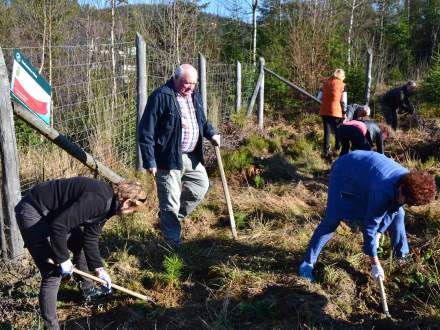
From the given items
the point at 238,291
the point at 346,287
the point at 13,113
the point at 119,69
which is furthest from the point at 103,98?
the point at 346,287

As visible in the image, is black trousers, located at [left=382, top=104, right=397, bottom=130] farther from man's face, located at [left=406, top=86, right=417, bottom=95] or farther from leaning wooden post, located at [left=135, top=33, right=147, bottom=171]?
leaning wooden post, located at [left=135, top=33, right=147, bottom=171]

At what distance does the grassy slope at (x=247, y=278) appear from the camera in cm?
355

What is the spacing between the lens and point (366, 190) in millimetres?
3617

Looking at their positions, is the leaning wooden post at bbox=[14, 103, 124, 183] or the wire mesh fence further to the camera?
the wire mesh fence

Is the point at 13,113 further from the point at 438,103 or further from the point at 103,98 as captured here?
the point at 438,103

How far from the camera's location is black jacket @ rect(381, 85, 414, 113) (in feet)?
31.1

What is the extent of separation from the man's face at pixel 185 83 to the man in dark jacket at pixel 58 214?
1341 millimetres

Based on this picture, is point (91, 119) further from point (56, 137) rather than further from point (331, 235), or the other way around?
point (331, 235)

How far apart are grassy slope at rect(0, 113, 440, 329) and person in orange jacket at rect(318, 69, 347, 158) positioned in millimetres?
2705

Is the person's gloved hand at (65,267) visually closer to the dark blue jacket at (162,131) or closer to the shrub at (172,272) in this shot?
the shrub at (172,272)

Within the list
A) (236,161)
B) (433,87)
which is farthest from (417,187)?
(433,87)

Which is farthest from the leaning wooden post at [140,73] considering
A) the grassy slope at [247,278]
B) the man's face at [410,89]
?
the man's face at [410,89]

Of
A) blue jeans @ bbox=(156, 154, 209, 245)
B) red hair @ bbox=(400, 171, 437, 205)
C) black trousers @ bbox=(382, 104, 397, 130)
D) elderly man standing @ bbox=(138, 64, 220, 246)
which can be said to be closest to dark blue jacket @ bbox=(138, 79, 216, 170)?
elderly man standing @ bbox=(138, 64, 220, 246)

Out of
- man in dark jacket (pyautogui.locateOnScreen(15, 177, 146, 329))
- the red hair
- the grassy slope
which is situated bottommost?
the grassy slope
